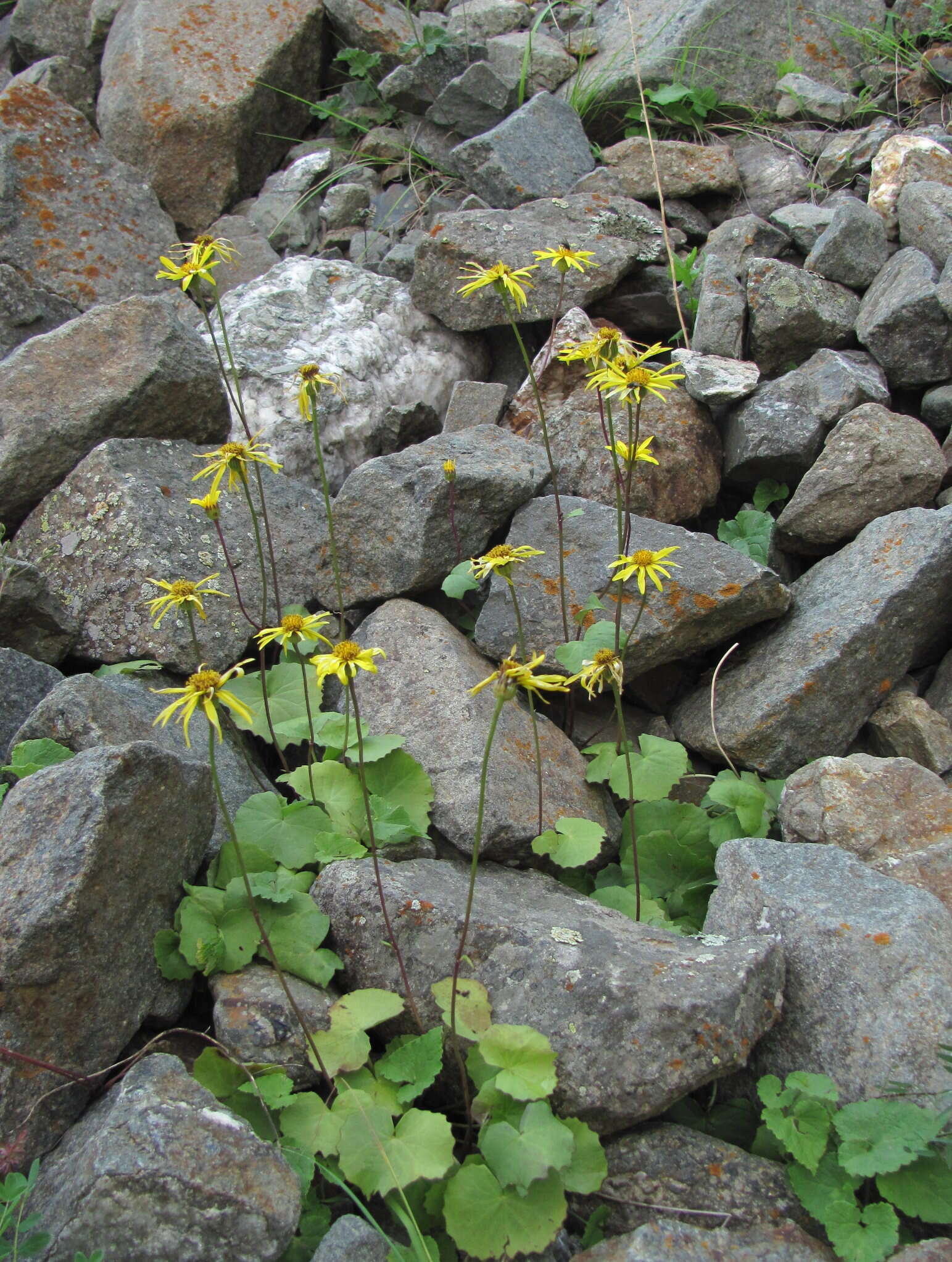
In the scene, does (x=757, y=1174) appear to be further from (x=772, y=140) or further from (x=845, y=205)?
(x=772, y=140)

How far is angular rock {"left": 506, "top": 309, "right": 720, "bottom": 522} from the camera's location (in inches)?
178

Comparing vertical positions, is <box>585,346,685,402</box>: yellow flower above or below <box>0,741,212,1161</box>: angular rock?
above

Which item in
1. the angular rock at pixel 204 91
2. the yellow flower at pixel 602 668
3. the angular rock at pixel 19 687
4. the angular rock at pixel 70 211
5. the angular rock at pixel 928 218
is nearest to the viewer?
the yellow flower at pixel 602 668

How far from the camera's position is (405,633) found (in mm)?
3992

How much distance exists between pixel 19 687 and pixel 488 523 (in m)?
1.91

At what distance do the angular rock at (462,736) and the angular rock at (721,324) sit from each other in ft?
6.64

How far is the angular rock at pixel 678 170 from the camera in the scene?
239 inches

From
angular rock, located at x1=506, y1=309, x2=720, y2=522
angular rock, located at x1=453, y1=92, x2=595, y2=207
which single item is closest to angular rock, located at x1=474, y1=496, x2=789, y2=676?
angular rock, located at x1=506, y1=309, x2=720, y2=522

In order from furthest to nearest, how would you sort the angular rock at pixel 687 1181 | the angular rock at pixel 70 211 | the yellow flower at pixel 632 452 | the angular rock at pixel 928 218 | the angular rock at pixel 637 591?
the angular rock at pixel 70 211
the angular rock at pixel 928 218
the angular rock at pixel 637 591
the yellow flower at pixel 632 452
the angular rock at pixel 687 1181

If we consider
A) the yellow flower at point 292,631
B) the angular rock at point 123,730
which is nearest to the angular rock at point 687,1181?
the angular rock at point 123,730

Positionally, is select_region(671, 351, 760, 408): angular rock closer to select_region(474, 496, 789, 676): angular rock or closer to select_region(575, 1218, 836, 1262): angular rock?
select_region(474, 496, 789, 676): angular rock

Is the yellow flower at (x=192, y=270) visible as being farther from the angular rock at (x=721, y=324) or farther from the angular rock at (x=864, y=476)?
the angular rock at (x=864, y=476)

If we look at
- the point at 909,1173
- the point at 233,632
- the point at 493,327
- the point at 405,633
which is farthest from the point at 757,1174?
the point at 493,327

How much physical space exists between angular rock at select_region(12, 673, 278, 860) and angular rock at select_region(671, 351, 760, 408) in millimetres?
2628
